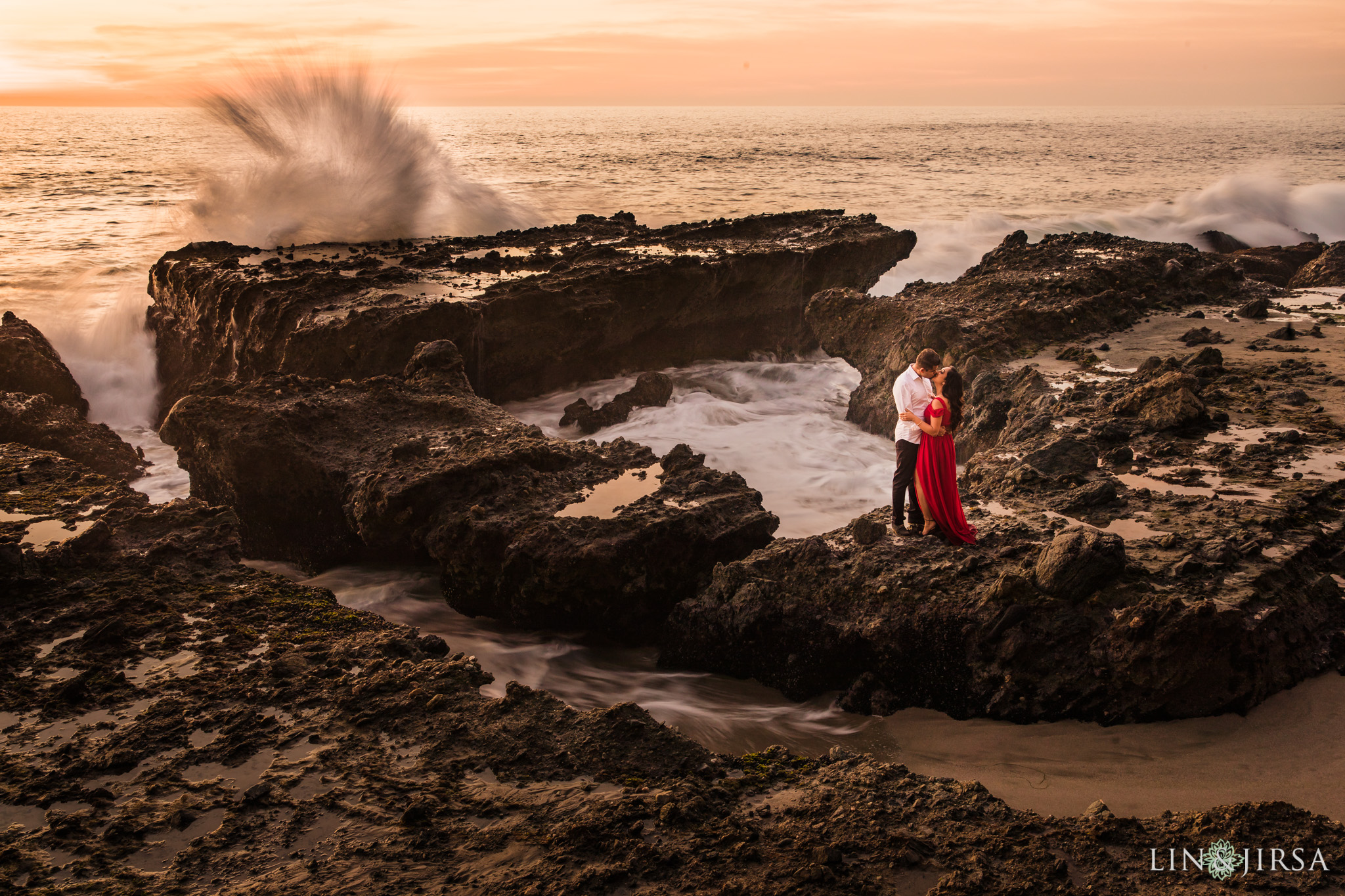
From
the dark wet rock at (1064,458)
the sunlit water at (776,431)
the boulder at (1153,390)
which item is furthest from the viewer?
the sunlit water at (776,431)

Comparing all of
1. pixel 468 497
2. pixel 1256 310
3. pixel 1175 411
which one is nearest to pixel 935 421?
pixel 1175 411

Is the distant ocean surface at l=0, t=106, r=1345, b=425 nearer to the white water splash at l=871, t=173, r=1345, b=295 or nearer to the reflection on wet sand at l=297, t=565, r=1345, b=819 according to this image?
the white water splash at l=871, t=173, r=1345, b=295

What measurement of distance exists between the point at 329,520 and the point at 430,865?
426 centimetres

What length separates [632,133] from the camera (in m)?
72.6

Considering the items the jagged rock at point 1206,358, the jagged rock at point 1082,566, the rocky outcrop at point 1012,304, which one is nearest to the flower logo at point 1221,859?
the jagged rock at point 1082,566

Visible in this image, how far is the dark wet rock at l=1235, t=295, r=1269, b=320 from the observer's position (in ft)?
31.2

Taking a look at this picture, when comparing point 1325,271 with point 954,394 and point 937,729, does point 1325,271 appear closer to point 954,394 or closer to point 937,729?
point 954,394

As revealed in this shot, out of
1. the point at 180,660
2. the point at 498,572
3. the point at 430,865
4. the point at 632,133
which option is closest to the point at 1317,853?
the point at 430,865

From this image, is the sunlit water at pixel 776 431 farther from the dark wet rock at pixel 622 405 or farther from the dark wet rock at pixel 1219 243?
the dark wet rock at pixel 1219 243

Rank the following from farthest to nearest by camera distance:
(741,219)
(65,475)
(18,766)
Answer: (741,219) < (65,475) < (18,766)

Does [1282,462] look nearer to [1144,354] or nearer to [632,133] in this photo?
[1144,354]

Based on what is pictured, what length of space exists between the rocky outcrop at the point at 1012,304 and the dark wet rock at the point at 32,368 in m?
9.67

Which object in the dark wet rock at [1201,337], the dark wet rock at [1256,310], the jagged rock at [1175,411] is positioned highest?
the dark wet rock at [1256,310]

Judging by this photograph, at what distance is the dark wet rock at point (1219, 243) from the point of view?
20.2 meters
